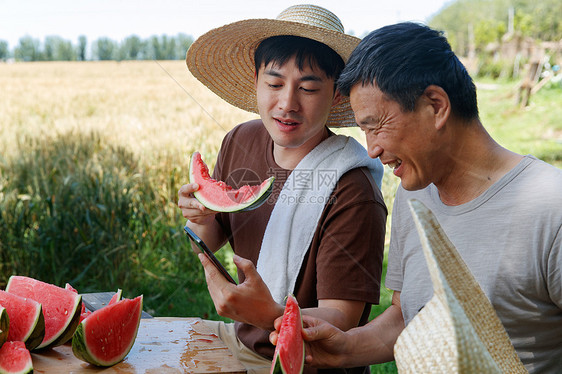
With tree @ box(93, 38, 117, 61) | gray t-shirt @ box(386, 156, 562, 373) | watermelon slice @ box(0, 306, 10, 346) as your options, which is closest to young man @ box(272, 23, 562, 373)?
gray t-shirt @ box(386, 156, 562, 373)

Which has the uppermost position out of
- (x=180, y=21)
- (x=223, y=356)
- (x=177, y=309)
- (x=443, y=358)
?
(x=180, y=21)

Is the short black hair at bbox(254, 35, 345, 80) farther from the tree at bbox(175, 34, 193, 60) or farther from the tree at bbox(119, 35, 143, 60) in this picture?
the tree at bbox(119, 35, 143, 60)

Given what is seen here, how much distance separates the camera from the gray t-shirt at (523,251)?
150 centimetres

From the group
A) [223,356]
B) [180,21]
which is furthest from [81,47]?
[223,356]

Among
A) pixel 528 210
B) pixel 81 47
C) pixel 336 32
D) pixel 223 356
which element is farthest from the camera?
pixel 81 47

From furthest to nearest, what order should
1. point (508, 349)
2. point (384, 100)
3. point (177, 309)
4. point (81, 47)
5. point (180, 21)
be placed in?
point (81, 47), point (177, 309), point (180, 21), point (384, 100), point (508, 349)

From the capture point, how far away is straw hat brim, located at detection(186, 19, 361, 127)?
2.08 m

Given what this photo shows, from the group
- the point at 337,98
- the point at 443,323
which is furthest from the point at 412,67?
the point at 443,323

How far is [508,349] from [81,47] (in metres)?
4.73

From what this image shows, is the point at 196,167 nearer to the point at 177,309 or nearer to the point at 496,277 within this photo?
the point at 496,277

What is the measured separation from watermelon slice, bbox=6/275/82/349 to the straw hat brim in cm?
115

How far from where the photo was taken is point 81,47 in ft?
16.7

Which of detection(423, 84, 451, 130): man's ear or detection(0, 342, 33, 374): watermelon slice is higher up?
detection(423, 84, 451, 130): man's ear

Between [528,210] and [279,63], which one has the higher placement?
[279,63]
